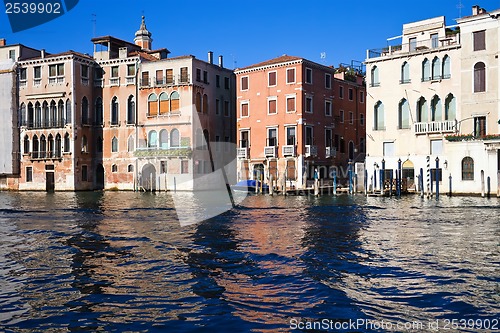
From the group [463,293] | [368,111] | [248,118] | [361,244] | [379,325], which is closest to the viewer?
[379,325]

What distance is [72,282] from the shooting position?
29.4 feet

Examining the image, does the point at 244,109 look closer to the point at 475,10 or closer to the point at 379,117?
the point at 379,117

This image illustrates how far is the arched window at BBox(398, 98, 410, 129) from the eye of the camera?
117 feet

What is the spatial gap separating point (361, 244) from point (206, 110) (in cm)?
3113

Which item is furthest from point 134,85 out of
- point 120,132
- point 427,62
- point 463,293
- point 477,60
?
point 463,293

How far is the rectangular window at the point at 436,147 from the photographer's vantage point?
3390 centimetres

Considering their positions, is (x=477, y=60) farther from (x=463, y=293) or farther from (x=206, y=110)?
(x=463, y=293)

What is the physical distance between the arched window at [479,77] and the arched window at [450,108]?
1.55 meters

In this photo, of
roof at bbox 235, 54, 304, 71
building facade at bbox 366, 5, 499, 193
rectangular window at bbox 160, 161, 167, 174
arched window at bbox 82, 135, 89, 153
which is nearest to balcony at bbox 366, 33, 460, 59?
building facade at bbox 366, 5, 499, 193

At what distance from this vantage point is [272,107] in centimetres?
4041

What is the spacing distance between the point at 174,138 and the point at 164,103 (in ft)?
9.01

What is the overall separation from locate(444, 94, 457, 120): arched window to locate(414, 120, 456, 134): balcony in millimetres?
447

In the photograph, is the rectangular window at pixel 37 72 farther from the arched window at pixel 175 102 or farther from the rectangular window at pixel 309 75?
the rectangular window at pixel 309 75

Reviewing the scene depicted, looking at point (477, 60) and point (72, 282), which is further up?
point (477, 60)
